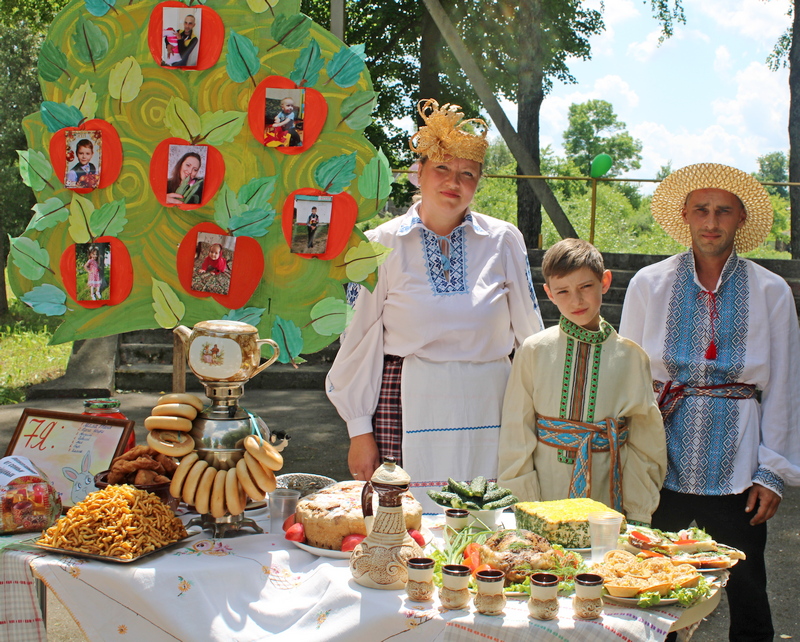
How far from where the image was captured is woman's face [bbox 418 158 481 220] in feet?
8.84

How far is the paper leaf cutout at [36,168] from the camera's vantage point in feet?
8.00

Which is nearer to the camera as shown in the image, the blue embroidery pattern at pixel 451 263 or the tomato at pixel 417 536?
the tomato at pixel 417 536

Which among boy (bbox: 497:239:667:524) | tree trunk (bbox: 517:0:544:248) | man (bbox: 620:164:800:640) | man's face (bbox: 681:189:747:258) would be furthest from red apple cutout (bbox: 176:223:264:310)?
tree trunk (bbox: 517:0:544:248)

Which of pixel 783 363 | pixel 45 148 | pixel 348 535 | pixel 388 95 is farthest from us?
pixel 388 95

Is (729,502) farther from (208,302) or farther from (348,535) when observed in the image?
(208,302)

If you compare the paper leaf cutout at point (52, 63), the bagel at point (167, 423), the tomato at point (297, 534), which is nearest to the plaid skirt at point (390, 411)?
the tomato at point (297, 534)

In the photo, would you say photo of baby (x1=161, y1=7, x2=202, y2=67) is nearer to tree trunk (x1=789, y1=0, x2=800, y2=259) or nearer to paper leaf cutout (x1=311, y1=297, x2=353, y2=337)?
paper leaf cutout (x1=311, y1=297, x2=353, y2=337)

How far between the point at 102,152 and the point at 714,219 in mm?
2093

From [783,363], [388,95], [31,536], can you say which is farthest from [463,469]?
[388,95]

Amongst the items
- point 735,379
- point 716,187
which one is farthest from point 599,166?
point 735,379

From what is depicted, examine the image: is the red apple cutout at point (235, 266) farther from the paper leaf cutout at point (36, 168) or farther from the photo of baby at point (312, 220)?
the paper leaf cutout at point (36, 168)

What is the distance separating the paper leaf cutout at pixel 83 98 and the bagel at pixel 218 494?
126 centimetres

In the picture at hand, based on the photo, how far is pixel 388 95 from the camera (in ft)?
50.5

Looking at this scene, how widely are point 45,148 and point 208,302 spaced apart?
684mm
